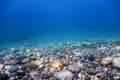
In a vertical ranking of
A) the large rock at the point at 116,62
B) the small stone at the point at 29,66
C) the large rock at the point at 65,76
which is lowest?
the large rock at the point at 65,76

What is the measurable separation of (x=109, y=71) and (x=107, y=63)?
38 centimetres

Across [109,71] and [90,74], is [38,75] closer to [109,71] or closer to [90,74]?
[90,74]

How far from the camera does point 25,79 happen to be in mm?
3877

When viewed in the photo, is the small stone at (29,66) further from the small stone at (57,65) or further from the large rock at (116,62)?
the large rock at (116,62)

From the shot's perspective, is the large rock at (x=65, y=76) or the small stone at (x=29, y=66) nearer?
the large rock at (x=65, y=76)

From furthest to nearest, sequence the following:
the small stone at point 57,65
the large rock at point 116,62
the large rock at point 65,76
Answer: the small stone at point 57,65 < the large rock at point 116,62 < the large rock at point 65,76

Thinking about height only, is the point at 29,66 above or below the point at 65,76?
above

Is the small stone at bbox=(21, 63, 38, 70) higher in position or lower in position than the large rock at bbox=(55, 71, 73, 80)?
higher

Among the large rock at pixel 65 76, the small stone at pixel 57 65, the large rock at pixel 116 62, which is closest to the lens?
the large rock at pixel 65 76

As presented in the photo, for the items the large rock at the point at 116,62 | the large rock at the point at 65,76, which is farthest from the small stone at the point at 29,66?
the large rock at the point at 116,62

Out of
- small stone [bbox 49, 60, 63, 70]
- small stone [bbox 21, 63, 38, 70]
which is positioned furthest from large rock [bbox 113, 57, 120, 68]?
small stone [bbox 21, 63, 38, 70]

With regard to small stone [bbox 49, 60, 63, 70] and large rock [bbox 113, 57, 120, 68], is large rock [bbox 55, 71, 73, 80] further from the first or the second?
large rock [bbox 113, 57, 120, 68]

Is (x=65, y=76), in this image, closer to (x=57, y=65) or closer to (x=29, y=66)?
(x=57, y=65)

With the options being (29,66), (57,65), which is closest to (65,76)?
(57,65)
